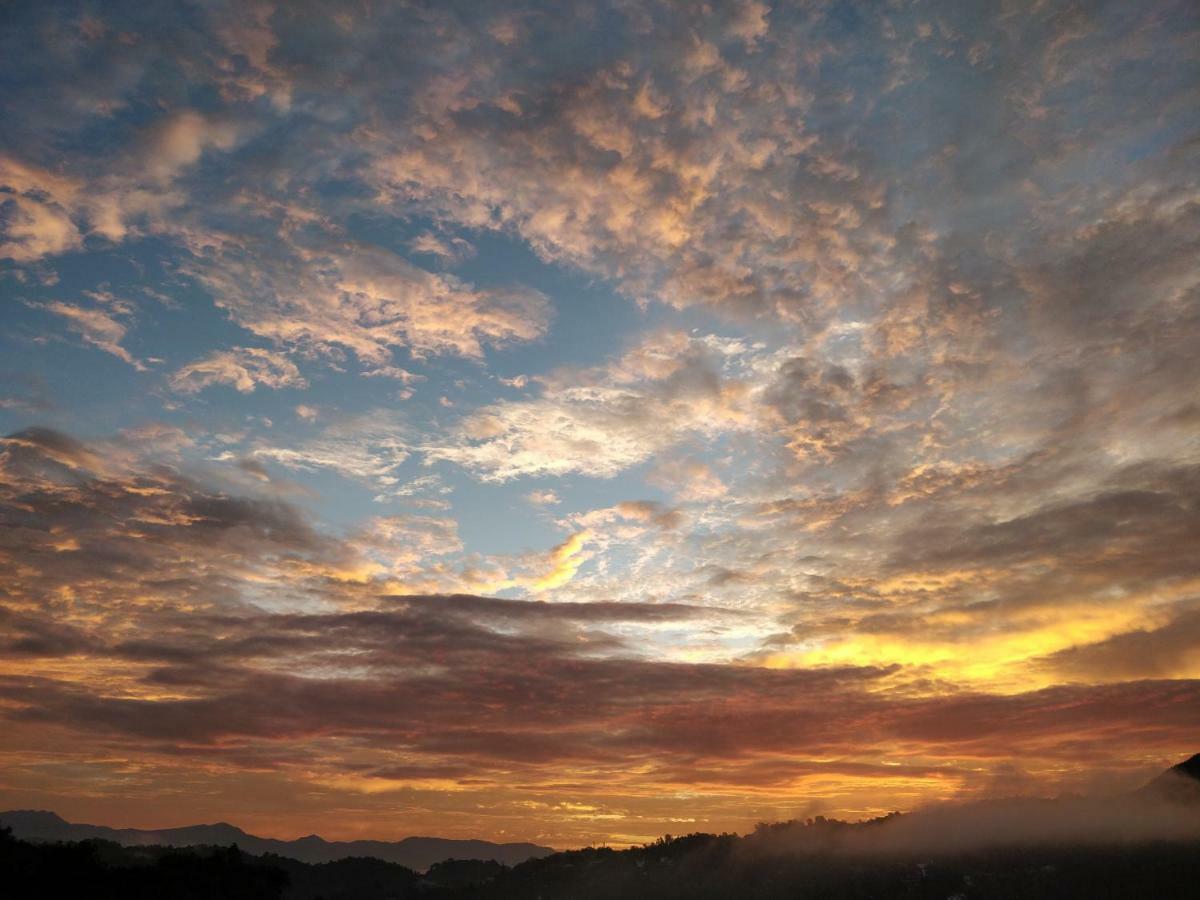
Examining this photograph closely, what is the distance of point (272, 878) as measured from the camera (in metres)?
120

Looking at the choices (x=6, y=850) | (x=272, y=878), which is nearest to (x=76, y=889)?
(x=6, y=850)

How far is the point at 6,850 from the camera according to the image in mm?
105125

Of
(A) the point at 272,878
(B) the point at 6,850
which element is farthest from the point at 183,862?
(B) the point at 6,850

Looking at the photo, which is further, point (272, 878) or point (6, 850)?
point (272, 878)

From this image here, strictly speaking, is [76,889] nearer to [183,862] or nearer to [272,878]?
[183,862]

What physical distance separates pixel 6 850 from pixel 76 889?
39.4ft

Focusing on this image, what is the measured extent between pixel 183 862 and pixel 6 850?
23170 mm

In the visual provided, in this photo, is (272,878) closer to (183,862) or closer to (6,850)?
(183,862)

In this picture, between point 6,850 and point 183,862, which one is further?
point 183,862

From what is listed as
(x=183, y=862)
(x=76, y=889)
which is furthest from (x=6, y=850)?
(x=183, y=862)

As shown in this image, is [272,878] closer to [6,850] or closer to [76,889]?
[76,889]

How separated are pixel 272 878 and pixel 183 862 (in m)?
13.4

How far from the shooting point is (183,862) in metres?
119

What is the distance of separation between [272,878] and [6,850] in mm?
35075
